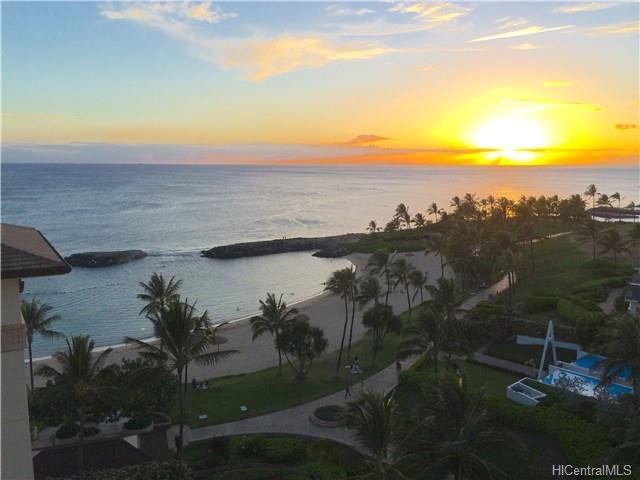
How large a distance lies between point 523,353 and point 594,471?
43.1 ft

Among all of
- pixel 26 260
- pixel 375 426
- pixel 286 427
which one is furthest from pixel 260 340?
pixel 26 260

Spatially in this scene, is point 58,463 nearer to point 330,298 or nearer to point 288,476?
point 288,476

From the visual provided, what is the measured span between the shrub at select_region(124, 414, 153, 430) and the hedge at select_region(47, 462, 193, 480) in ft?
25.8

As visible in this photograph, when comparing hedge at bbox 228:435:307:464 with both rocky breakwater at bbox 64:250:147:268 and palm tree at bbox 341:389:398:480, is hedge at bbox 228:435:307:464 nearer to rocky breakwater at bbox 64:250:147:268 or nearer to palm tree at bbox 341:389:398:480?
palm tree at bbox 341:389:398:480

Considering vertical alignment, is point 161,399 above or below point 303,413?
above

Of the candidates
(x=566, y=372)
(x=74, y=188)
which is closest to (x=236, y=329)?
(x=566, y=372)

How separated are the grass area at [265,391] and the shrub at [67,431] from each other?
4844 mm

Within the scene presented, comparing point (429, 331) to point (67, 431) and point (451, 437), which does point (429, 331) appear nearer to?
point (451, 437)

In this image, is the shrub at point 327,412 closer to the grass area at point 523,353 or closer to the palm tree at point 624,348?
the grass area at point 523,353

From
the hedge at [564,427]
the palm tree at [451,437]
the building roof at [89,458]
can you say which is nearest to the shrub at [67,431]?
the building roof at [89,458]

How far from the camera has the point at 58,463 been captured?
65.0 feet

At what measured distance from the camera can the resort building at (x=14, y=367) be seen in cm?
775

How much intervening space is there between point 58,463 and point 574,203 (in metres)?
80.8

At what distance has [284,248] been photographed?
291 ft
